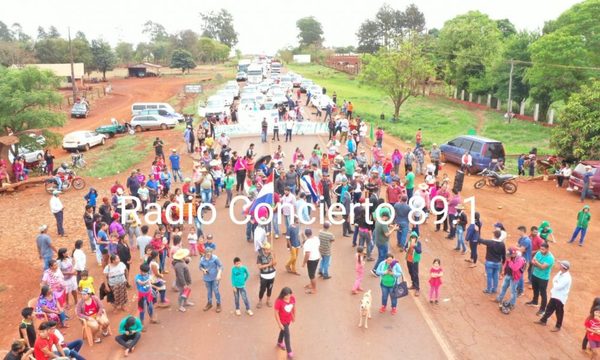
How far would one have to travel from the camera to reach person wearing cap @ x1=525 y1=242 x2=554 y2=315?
983 centimetres

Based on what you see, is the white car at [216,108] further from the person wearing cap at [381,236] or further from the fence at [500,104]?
the person wearing cap at [381,236]

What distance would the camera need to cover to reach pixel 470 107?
52094 mm

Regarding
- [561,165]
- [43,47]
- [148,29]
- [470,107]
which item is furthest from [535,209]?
[148,29]

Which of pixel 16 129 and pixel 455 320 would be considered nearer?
pixel 455 320

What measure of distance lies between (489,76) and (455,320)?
43.0 meters

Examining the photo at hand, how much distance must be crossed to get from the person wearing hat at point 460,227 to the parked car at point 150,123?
2623 centimetres

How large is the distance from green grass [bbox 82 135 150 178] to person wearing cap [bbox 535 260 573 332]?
19901mm

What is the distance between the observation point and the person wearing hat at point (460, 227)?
42.4ft

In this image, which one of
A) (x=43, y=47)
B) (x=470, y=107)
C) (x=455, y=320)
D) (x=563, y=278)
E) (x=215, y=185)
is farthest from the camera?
(x=43, y=47)

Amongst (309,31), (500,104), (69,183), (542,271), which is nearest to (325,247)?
(542,271)

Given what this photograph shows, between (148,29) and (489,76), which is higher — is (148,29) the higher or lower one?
the higher one

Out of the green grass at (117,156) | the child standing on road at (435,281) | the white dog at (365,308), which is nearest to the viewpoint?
the white dog at (365,308)

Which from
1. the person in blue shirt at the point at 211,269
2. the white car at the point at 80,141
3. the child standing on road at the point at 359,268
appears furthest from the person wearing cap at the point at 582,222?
the white car at the point at 80,141

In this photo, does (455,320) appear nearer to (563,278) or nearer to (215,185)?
(563,278)
